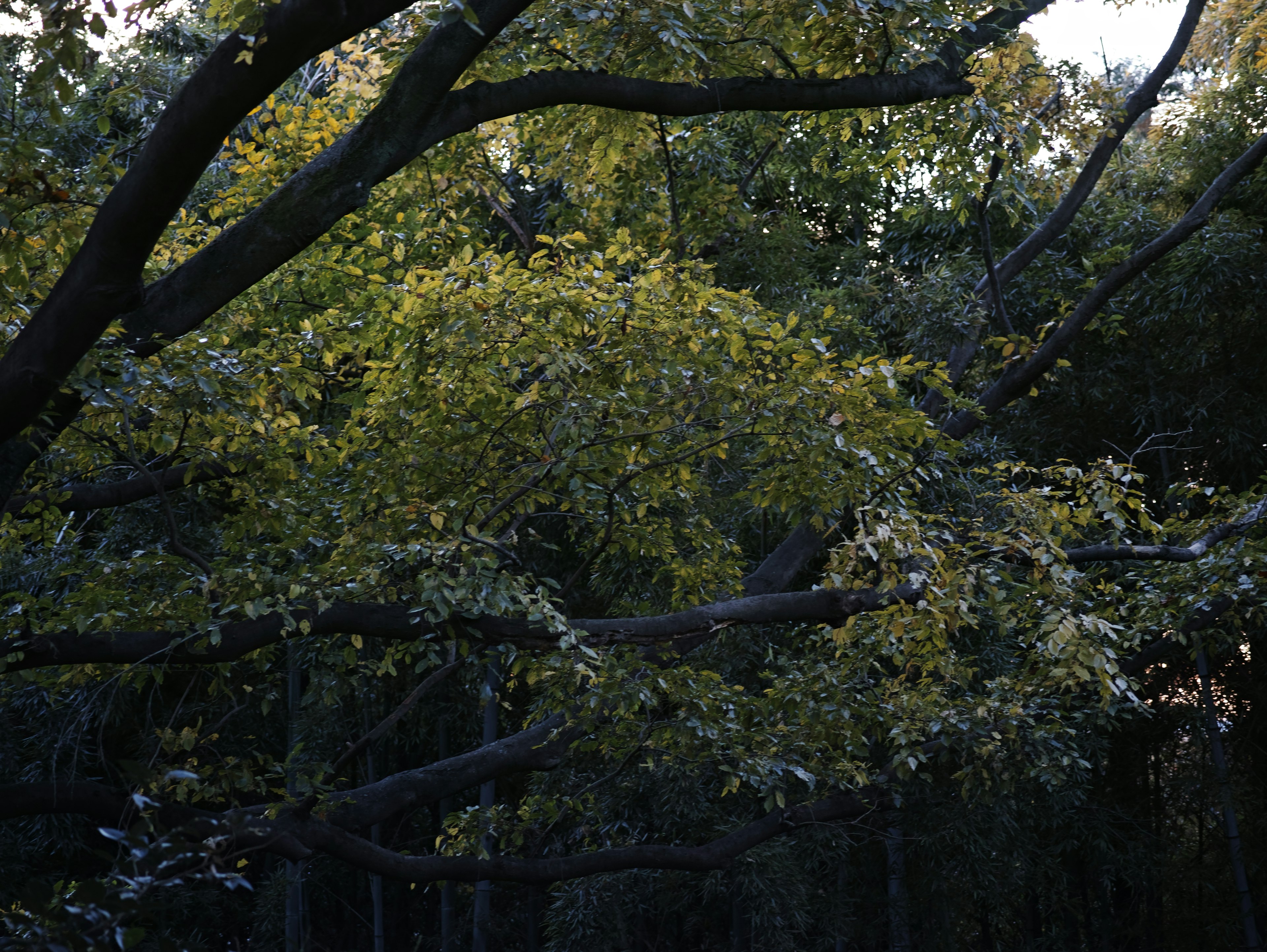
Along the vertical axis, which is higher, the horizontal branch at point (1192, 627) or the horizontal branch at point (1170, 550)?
the horizontal branch at point (1170, 550)

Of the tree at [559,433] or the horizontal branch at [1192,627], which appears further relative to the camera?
the horizontal branch at [1192,627]

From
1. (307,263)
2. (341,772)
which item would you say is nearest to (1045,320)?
(307,263)

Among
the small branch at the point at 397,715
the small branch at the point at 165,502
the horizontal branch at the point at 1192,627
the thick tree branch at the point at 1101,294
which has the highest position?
the thick tree branch at the point at 1101,294

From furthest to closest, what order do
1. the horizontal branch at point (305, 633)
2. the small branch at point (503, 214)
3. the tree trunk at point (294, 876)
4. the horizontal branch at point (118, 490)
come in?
the tree trunk at point (294, 876)
the small branch at point (503, 214)
the horizontal branch at point (118, 490)
the horizontal branch at point (305, 633)

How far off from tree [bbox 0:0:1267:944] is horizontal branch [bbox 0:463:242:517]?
0.02 metres

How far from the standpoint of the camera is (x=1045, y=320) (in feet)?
26.6

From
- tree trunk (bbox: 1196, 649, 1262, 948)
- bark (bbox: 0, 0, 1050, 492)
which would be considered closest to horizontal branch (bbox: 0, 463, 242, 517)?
bark (bbox: 0, 0, 1050, 492)

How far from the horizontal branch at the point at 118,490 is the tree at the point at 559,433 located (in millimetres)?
18

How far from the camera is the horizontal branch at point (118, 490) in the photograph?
3.64m

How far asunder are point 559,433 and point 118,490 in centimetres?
158

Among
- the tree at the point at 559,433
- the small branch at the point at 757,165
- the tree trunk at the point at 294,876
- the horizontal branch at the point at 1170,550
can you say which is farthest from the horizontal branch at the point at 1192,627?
the tree trunk at the point at 294,876

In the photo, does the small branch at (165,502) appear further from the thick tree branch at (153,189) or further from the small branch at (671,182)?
the small branch at (671,182)

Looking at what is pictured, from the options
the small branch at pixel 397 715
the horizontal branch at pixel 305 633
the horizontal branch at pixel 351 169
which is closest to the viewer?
the horizontal branch at pixel 351 169

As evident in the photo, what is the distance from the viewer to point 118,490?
379 centimetres
